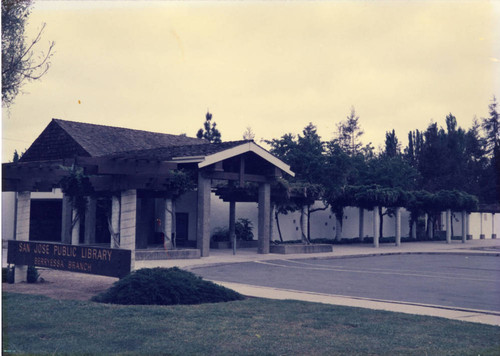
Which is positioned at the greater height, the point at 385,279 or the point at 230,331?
the point at 230,331

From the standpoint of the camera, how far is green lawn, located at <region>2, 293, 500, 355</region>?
7668mm

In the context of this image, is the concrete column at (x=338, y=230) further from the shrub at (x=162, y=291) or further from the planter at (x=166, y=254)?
the shrub at (x=162, y=291)

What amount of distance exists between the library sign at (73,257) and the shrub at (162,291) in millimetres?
1027

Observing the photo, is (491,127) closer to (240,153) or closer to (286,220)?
(286,220)

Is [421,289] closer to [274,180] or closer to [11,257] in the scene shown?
[11,257]

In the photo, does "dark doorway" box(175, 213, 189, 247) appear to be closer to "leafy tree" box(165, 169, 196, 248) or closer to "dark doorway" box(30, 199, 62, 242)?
"dark doorway" box(30, 199, 62, 242)

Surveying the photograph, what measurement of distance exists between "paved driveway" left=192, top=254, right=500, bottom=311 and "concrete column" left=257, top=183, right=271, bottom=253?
302cm

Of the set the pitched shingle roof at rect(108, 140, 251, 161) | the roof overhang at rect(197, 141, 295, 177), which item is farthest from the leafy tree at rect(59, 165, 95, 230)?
the roof overhang at rect(197, 141, 295, 177)

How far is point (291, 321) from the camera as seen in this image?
9.80 metres

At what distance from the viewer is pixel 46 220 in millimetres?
35531

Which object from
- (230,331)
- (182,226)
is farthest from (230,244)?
(230,331)

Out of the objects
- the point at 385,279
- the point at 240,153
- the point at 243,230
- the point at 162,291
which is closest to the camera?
the point at 162,291

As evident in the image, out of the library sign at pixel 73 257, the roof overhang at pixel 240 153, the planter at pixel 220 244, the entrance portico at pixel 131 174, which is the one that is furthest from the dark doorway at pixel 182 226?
the library sign at pixel 73 257

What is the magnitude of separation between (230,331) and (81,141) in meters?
24.6
